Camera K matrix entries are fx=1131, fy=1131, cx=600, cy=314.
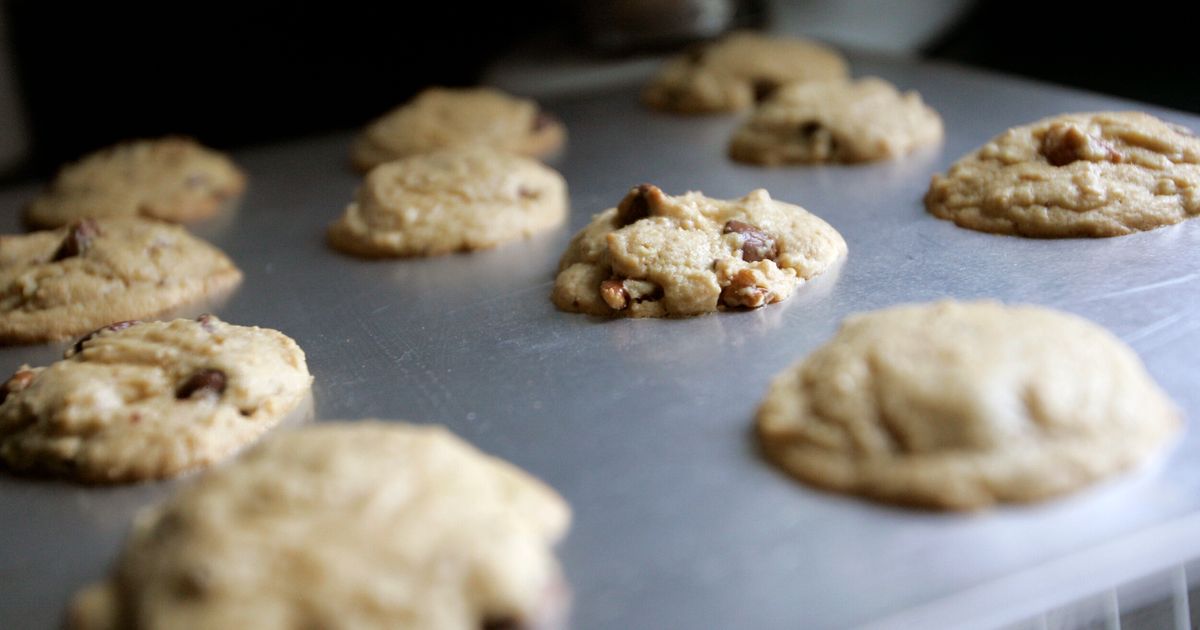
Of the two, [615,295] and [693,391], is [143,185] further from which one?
[693,391]

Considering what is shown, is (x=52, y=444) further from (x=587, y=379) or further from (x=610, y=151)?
(x=610, y=151)

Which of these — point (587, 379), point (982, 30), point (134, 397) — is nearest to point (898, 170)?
point (587, 379)

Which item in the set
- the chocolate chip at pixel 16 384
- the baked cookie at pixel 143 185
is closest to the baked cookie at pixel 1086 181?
the chocolate chip at pixel 16 384

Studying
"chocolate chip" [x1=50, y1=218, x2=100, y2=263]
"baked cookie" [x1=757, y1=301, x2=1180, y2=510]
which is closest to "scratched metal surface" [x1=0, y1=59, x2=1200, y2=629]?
"baked cookie" [x1=757, y1=301, x2=1180, y2=510]

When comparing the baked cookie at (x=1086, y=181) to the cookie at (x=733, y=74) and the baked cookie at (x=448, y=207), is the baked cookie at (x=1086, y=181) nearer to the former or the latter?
the baked cookie at (x=448, y=207)

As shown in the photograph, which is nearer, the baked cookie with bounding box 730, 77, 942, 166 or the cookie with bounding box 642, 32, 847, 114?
the baked cookie with bounding box 730, 77, 942, 166

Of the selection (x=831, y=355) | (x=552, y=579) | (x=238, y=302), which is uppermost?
(x=831, y=355)

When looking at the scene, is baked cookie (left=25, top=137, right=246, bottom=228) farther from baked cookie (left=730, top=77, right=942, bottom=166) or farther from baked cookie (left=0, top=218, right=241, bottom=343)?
baked cookie (left=730, top=77, right=942, bottom=166)
